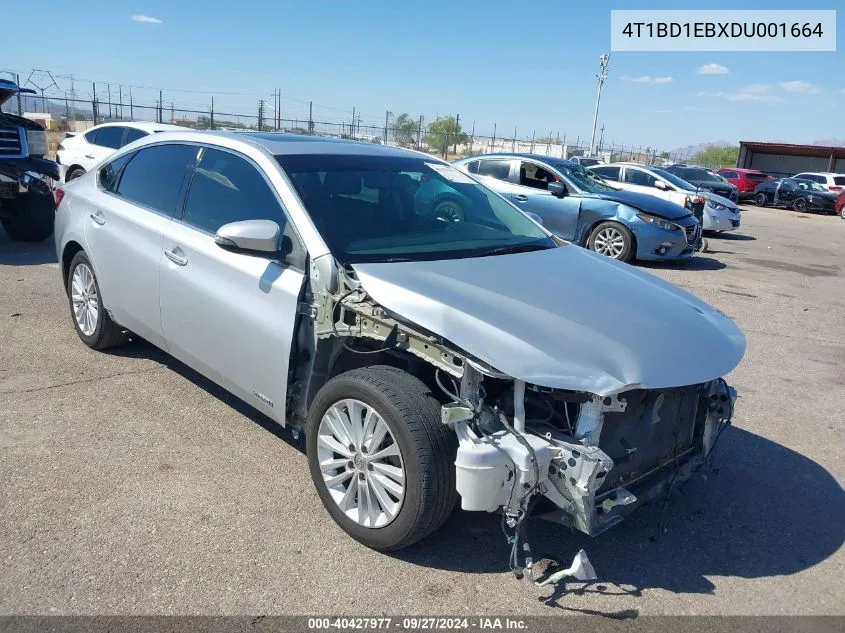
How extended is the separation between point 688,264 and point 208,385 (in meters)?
9.43

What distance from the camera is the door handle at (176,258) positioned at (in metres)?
4.08

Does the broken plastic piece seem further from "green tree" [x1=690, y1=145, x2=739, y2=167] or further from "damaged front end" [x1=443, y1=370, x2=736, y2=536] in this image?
"green tree" [x1=690, y1=145, x2=739, y2=167]

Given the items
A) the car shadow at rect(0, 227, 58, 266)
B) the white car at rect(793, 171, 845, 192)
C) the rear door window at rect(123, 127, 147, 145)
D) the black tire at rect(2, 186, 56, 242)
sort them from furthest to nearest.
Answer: the white car at rect(793, 171, 845, 192)
the rear door window at rect(123, 127, 147, 145)
the black tire at rect(2, 186, 56, 242)
the car shadow at rect(0, 227, 58, 266)

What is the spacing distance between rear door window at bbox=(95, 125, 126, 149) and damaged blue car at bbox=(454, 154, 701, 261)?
6.14m

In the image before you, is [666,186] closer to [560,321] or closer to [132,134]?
[132,134]

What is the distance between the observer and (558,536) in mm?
3406

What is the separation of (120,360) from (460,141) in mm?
39431

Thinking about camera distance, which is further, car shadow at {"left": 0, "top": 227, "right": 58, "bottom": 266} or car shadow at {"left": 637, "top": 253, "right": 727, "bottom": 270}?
car shadow at {"left": 637, "top": 253, "right": 727, "bottom": 270}

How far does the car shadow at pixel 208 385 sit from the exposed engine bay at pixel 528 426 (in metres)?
0.80

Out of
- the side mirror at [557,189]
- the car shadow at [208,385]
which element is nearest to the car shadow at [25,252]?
the car shadow at [208,385]

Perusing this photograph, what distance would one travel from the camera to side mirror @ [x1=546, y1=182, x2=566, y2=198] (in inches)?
422

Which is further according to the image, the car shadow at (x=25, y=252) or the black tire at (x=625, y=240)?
the black tire at (x=625, y=240)

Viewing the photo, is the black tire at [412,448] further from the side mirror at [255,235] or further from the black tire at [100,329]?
the black tire at [100,329]

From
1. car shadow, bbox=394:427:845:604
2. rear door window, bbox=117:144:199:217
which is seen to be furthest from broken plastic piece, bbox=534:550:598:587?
rear door window, bbox=117:144:199:217
